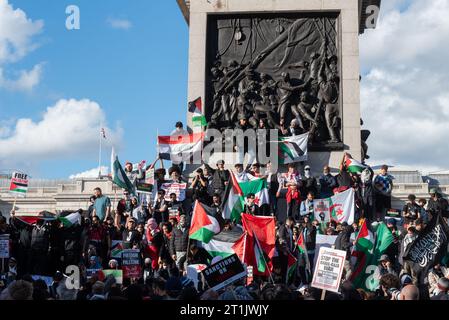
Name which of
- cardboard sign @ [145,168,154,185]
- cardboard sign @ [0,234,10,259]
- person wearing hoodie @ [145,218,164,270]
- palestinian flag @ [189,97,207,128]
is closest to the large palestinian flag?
person wearing hoodie @ [145,218,164,270]

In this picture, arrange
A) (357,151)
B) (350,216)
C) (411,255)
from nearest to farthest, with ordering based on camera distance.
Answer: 1. (411,255)
2. (350,216)
3. (357,151)

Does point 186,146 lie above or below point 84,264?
above

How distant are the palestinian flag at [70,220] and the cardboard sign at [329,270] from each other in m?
8.44

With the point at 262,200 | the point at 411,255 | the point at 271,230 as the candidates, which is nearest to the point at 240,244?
the point at 271,230

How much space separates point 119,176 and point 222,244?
5.84m

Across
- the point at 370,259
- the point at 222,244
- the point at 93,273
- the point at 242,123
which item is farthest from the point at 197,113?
the point at 93,273

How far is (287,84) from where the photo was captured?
74.6ft

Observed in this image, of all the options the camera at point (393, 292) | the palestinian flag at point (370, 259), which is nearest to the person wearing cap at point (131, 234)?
the palestinian flag at point (370, 259)

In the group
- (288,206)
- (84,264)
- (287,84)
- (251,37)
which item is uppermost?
(251,37)

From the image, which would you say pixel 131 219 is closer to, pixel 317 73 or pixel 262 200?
pixel 262 200

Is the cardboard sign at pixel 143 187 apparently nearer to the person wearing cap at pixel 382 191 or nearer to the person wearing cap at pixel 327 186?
the person wearing cap at pixel 327 186

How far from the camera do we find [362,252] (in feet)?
53.7

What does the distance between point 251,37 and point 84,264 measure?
10.1 metres

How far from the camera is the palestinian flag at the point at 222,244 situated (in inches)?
679
